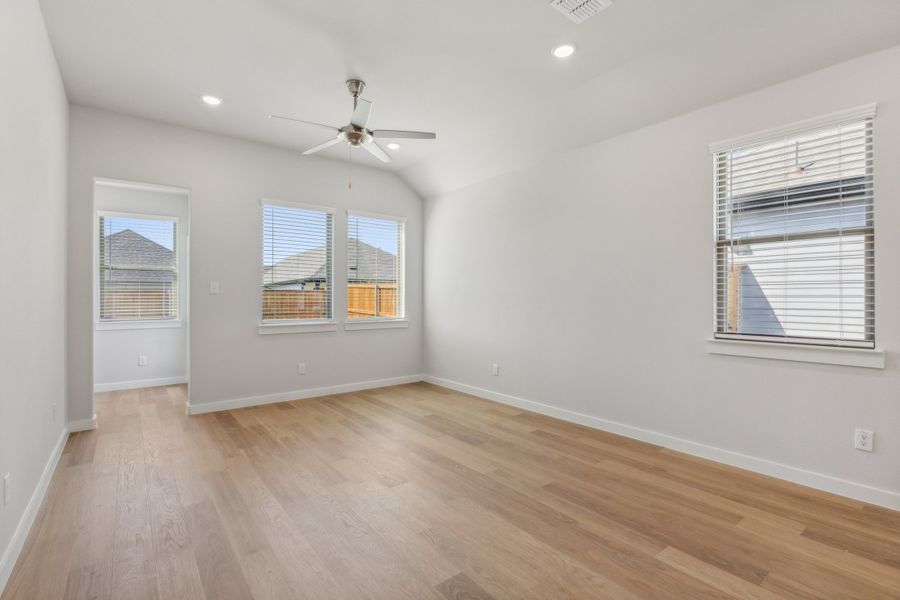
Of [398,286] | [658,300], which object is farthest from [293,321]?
[658,300]

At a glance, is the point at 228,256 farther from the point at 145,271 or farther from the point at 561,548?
the point at 561,548

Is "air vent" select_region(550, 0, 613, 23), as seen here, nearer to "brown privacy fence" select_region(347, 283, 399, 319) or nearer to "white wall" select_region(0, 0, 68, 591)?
"white wall" select_region(0, 0, 68, 591)

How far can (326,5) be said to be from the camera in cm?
248

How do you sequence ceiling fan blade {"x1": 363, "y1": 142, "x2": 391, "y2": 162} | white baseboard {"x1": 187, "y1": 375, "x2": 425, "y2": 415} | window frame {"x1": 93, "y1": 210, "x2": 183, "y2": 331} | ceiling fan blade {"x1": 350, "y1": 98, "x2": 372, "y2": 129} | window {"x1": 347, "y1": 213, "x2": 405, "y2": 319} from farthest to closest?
window {"x1": 347, "y1": 213, "x2": 405, "y2": 319}, window frame {"x1": 93, "y1": 210, "x2": 183, "y2": 331}, white baseboard {"x1": 187, "y1": 375, "x2": 425, "y2": 415}, ceiling fan blade {"x1": 363, "y1": 142, "x2": 391, "y2": 162}, ceiling fan blade {"x1": 350, "y1": 98, "x2": 372, "y2": 129}

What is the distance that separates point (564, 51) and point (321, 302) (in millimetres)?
3722

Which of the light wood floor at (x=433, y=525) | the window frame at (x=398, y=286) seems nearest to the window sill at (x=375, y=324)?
the window frame at (x=398, y=286)

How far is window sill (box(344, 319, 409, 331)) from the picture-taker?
212 inches

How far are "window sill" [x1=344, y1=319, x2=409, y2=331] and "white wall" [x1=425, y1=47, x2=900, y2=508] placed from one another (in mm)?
834

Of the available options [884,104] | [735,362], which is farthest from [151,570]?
[884,104]

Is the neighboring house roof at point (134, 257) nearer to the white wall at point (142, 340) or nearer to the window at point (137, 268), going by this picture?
the window at point (137, 268)

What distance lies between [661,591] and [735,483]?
1.42 meters

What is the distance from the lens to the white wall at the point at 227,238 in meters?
3.83

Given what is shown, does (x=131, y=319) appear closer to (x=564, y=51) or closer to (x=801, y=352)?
(x=564, y=51)

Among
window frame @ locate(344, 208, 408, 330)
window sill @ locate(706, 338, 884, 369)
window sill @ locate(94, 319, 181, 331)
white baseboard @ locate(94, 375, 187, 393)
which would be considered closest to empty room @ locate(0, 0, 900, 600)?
window sill @ locate(706, 338, 884, 369)
